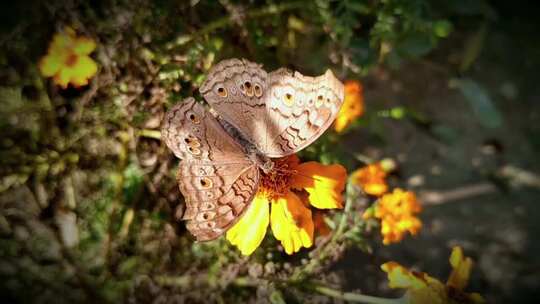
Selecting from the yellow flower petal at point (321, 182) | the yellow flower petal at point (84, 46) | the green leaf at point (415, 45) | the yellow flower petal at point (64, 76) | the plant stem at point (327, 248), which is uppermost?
the green leaf at point (415, 45)

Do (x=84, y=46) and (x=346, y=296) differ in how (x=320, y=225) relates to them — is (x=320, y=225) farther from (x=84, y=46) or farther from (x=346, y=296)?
(x=84, y=46)

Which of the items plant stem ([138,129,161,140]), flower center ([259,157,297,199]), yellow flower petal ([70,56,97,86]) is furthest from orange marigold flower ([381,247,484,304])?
yellow flower petal ([70,56,97,86])

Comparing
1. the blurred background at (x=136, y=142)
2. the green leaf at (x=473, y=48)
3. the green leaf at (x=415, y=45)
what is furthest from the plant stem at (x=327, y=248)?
the green leaf at (x=473, y=48)

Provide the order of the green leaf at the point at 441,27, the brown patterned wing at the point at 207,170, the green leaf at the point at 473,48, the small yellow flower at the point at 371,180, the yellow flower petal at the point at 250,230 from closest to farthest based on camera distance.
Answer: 1. the brown patterned wing at the point at 207,170
2. the yellow flower petal at the point at 250,230
3. the small yellow flower at the point at 371,180
4. the green leaf at the point at 441,27
5. the green leaf at the point at 473,48

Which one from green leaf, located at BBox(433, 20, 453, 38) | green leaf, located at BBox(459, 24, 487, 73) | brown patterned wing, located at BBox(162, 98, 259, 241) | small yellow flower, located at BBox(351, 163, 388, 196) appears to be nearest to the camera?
brown patterned wing, located at BBox(162, 98, 259, 241)

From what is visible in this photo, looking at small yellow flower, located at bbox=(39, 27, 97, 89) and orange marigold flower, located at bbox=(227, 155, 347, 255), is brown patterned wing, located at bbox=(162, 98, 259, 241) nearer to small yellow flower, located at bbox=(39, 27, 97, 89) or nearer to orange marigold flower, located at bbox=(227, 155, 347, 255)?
orange marigold flower, located at bbox=(227, 155, 347, 255)

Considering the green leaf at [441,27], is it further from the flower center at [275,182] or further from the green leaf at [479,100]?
the flower center at [275,182]

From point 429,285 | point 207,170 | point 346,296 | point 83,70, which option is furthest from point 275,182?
point 83,70
